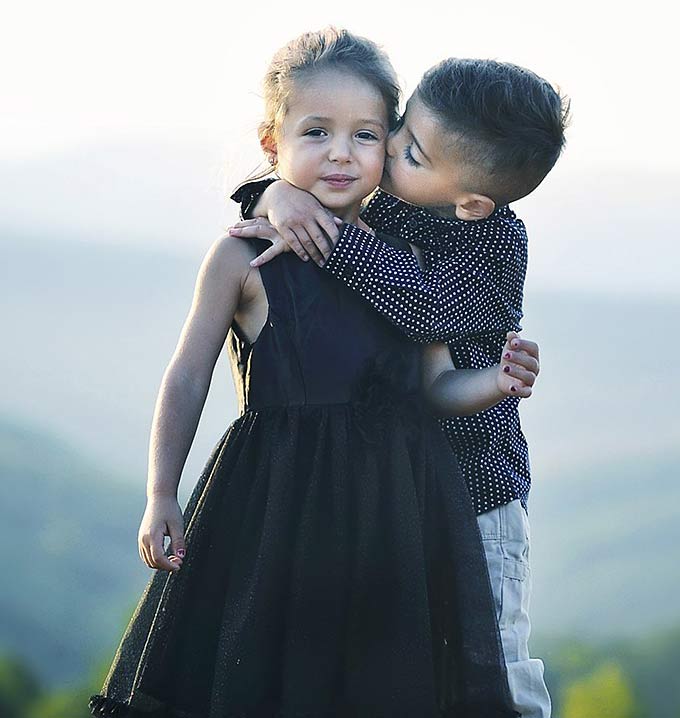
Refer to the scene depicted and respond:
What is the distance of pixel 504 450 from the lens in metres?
1.57

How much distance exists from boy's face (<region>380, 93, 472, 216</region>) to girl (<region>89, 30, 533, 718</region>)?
1.1 inches

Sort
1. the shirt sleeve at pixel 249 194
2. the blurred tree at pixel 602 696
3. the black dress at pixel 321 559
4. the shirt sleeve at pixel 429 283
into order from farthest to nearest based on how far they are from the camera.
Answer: the blurred tree at pixel 602 696 → the shirt sleeve at pixel 249 194 → the shirt sleeve at pixel 429 283 → the black dress at pixel 321 559

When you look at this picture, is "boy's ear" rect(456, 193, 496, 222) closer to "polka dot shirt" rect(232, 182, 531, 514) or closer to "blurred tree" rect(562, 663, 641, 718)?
"polka dot shirt" rect(232, 182, 531, 514)

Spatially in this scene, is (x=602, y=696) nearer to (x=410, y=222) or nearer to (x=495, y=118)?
(x=410, y=222)

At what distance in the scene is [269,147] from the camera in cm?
153

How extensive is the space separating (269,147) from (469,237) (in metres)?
0.28

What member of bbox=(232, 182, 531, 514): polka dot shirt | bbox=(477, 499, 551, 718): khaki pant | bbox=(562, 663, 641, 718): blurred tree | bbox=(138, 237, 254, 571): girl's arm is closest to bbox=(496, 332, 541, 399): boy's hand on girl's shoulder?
bbox=(232, 182, 531, 514): polka dot shirt

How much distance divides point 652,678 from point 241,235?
1.89 metres

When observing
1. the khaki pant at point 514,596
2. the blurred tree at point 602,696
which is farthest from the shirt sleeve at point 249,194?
the blurred tree at point 602,696

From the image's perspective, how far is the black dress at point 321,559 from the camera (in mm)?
1321

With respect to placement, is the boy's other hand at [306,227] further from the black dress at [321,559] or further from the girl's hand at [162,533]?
the girl's hand at [162,533]

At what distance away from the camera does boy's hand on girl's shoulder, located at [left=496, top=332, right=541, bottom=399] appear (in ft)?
4.53

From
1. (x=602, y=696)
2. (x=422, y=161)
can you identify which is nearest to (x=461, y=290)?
(x=422, y=161)

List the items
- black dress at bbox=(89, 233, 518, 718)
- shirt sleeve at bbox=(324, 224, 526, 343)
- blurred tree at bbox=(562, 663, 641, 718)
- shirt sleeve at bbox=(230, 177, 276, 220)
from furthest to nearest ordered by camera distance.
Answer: blurred tree at bbox=(562, 663, 641, 718)
shirt sleeve at bbox=(230, 177, 276, 220)
shirt sleeve at bbox=(324, 224, 526, 343)
black dress at bbox=(89, 233, 518, 718)
